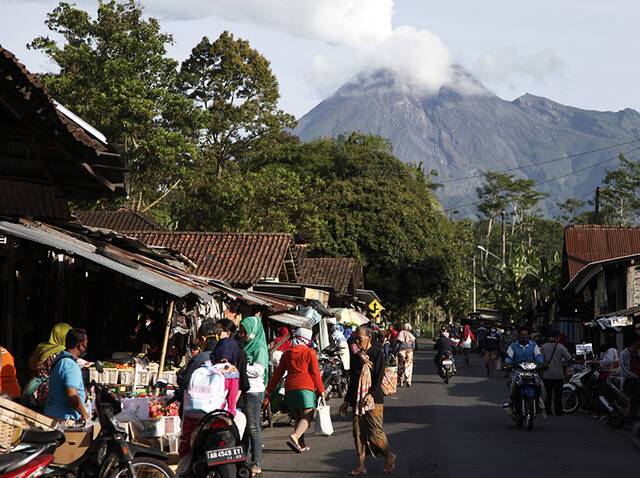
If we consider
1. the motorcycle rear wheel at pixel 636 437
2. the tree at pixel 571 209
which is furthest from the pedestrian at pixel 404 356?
the tree at pixel 571 209

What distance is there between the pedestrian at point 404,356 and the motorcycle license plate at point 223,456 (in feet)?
66.7

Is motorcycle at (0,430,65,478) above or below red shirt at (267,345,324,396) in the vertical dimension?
below

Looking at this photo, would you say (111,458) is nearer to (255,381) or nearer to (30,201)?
(255,381)

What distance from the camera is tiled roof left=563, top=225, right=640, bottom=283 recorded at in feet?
136

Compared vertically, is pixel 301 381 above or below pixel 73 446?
above

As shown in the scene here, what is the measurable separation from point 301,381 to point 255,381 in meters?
1.12

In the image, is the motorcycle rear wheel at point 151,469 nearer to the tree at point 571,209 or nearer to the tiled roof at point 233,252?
the tiled roof at point 233,252

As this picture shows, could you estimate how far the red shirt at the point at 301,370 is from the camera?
13.7 m

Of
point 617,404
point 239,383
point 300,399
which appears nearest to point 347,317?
point 617,404

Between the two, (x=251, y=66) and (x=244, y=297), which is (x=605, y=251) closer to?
(x=251, y=66)

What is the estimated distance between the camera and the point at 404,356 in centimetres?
2997

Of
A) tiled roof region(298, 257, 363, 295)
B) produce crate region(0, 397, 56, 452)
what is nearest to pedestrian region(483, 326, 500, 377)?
tiled roof region(298, 257, 363, 295)

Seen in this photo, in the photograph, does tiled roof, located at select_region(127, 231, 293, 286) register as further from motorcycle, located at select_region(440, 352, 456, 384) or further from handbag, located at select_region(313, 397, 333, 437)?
handbag, located at select_region(313, 397, 333, 437)

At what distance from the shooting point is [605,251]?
1662 inches
